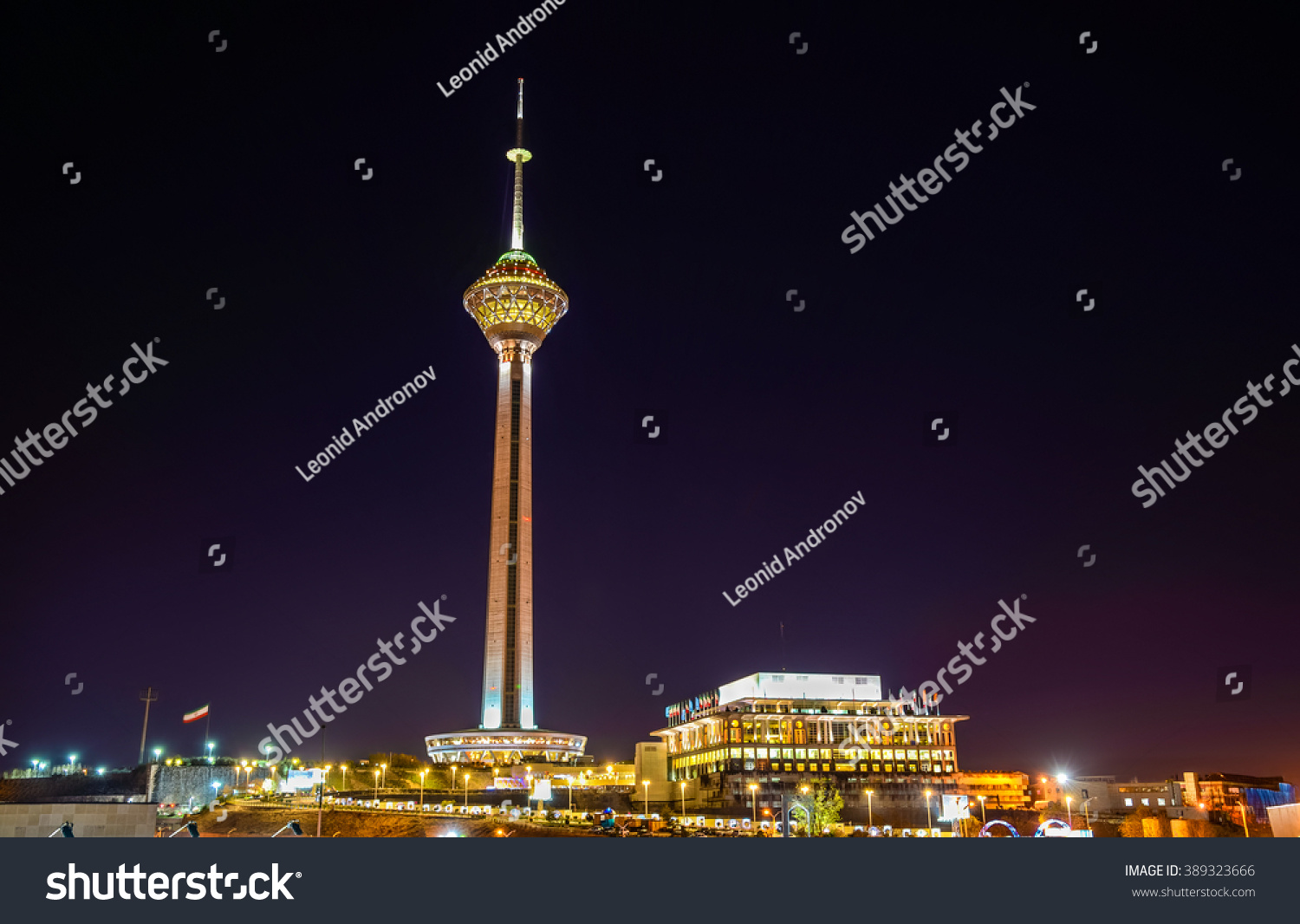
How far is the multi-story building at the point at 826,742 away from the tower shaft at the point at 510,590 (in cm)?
3242

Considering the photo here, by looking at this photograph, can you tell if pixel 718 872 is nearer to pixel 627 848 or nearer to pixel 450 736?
pixel 627 848

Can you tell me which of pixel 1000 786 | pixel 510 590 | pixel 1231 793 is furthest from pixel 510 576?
pixel 1231 793

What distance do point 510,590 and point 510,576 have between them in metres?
2.62

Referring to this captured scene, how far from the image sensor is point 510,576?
17012 centimetres

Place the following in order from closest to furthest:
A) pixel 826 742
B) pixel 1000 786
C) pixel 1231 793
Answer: pixel 1231 793 → pixel 826 742 → pixel 1000 786

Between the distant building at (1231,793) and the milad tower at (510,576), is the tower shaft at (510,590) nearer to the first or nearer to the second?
the milad tower at (510,576)

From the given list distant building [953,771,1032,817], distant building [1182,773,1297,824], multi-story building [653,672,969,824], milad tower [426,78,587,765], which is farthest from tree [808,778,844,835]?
distant building [1182,773,1297,824]

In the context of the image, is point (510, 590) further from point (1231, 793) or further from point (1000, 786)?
point (1231, 793)

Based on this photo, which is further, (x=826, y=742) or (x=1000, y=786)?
(x=1000, y=786)

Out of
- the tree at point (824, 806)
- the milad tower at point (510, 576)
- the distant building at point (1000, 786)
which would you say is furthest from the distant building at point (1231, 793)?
the milad tower at point (510, 576)

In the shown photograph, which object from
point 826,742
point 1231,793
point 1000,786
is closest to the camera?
point 1231,793

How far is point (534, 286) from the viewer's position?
629 ft

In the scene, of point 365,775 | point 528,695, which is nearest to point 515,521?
point 528,695

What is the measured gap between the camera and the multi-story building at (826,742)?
163500 millimetres
